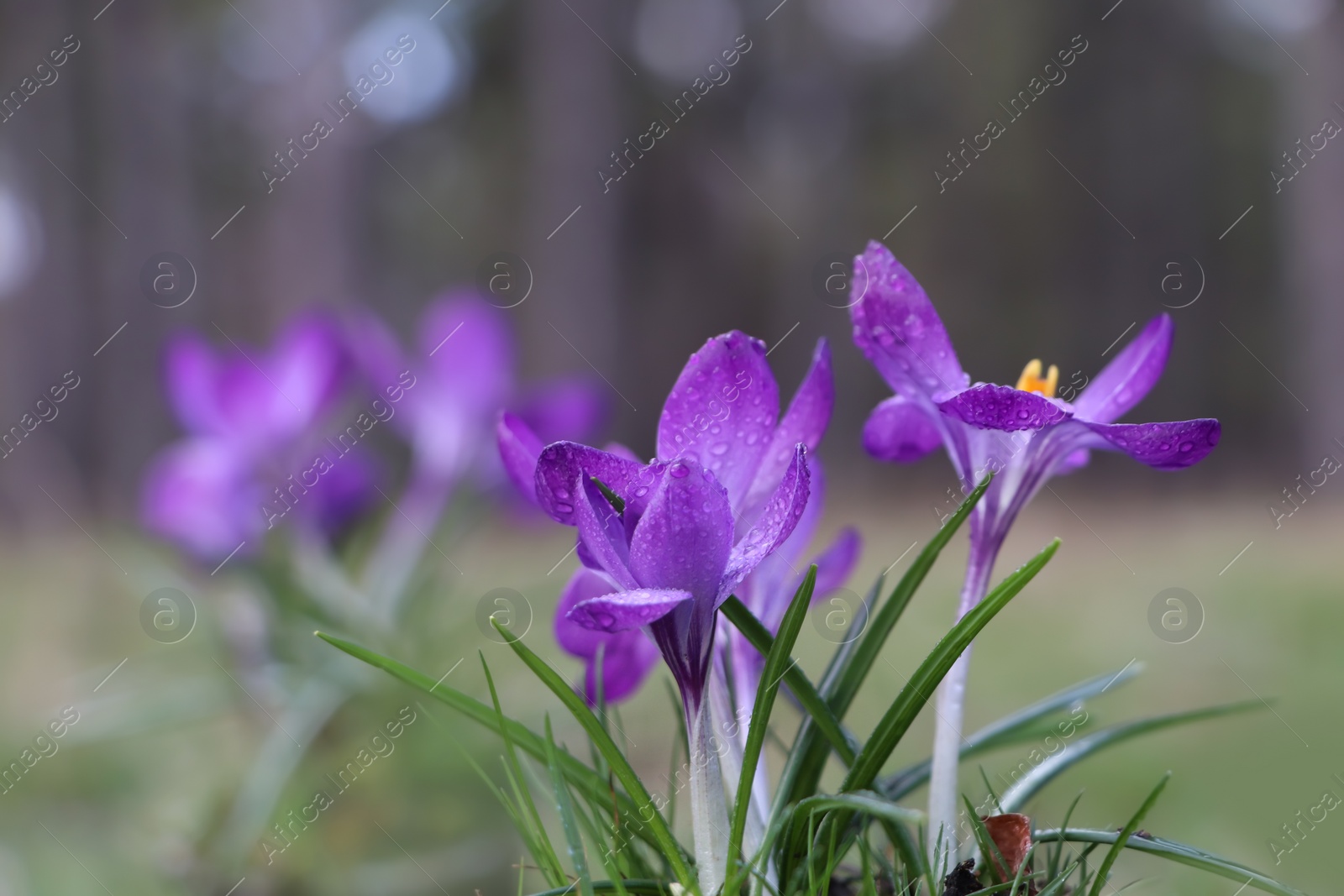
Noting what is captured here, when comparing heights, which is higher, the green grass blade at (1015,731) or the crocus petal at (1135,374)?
the crocus petal at (1135,374)

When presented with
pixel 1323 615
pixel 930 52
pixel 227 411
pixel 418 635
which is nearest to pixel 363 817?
pixel 418 635

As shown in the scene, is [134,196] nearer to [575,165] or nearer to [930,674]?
[575,165]

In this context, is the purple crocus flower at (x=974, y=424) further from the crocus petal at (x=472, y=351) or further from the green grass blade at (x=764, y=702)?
the crocus petal at (x=472, y=351)

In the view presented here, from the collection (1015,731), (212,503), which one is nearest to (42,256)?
(212,503)

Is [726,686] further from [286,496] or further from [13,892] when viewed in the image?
[13,892]

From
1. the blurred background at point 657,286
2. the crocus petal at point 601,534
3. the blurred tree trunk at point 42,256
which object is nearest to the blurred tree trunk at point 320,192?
the blurred background at point 657,286

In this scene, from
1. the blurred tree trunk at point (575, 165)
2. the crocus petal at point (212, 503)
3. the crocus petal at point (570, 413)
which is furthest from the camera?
the blurred tree trunk at point (575, 165)

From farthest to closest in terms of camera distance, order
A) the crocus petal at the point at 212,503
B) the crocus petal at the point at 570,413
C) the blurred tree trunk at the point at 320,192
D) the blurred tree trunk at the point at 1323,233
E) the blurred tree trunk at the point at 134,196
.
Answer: the blurred tree trunk at the point at 134,196
the blurred tree trunk at the point at 320,192
the blurred tree trunk at the point at 1323,233
the crocus petal at the point at 212,503
the crocus petal at the point at 570,413
